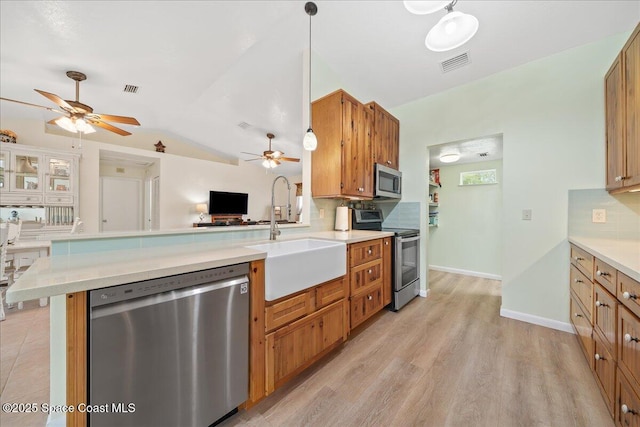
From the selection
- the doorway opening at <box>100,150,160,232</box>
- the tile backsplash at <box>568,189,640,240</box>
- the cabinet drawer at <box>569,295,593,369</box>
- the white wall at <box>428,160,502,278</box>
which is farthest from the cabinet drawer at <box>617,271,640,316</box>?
the doorway opening at <box>100,150,160,232</box>

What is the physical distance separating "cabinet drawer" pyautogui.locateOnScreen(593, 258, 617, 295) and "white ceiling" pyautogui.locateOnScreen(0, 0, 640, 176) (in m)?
2.08

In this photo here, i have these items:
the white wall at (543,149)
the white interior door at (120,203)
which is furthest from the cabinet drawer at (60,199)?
the white wall at (543,149)

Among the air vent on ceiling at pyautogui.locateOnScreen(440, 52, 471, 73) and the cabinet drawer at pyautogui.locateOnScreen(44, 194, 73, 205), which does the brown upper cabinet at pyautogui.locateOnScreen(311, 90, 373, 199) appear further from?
the cabinet drawer at pyautogui.locateOnScreen(44, 194, 73, 205)

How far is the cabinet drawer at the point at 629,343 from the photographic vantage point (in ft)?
3.25

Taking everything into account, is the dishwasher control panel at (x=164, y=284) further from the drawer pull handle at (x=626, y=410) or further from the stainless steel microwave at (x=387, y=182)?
the stainless steel microwave at (x=387, y=182)

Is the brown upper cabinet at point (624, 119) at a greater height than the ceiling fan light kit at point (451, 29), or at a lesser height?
lesser

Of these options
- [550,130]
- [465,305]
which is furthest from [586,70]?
[465,305]

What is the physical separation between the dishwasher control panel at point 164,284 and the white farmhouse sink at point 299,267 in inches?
6.2

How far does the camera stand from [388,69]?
109 inches

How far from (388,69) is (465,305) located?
3.05 m

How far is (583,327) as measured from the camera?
5.90ft

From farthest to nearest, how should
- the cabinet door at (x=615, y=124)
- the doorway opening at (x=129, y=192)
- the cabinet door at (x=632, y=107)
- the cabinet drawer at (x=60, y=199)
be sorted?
the doorway opening at (x=129, y=192)
the cabinet drawer at (x=60, y=199)
the cabinet door at (x=615, y=124)
the cabinet door at (x=632, y=107)

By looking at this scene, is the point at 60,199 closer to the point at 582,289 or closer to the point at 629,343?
the point at 629,343

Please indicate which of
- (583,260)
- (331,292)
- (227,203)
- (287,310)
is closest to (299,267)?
(287,310)
